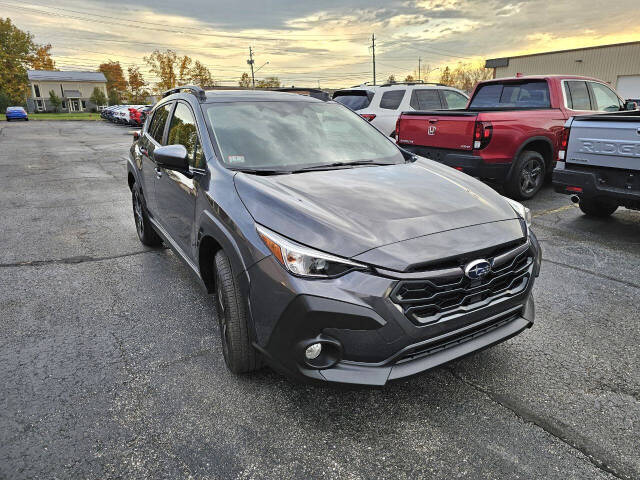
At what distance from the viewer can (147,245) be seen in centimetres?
548

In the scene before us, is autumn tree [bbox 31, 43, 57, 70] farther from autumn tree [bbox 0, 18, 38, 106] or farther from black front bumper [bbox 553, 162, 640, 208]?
black front bumper [bbox 553, 162, 640, 208]

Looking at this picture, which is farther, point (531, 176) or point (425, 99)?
point (425, 99)

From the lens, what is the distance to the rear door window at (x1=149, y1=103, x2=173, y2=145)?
4329mm

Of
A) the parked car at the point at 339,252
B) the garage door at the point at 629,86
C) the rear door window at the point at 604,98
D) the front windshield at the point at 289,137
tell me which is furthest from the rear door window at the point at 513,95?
the garage door at the point at 629,86

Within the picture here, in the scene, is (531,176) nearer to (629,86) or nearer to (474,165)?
(474,165)

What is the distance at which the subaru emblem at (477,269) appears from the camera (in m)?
2.22

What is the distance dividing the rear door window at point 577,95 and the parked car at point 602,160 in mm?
2550

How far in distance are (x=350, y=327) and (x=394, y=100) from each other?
955 cm

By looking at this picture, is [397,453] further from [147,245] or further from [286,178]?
[147,245]

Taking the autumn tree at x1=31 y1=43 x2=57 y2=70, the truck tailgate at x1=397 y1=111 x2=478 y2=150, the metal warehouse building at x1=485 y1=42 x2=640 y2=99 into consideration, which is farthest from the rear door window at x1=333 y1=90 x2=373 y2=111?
the autumn tree at x1=31 y1=43 x2=57 y2=70

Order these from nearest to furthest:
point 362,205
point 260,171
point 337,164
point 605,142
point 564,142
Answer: point 362,205
point 260,171
point 337,164
point 605,142
point 564,142

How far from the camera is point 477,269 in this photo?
224 cm

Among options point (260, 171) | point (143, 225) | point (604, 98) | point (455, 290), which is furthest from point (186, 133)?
point (604, 98)

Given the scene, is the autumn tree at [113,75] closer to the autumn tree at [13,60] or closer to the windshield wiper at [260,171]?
the autumn tree at [13,60]
